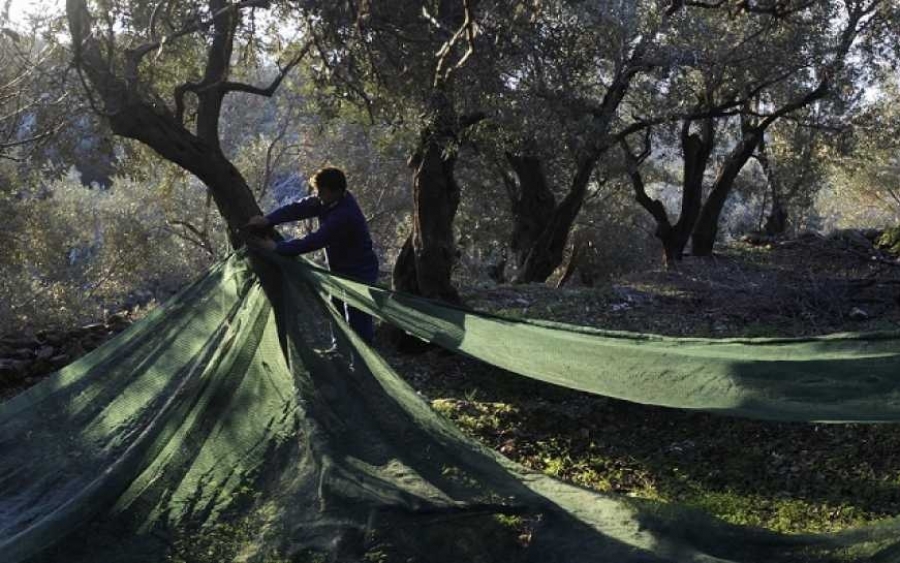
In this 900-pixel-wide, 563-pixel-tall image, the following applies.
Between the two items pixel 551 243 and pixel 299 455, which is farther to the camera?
pixel 551 243

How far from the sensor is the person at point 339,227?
518 centimetres

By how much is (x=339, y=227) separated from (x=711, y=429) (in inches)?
105

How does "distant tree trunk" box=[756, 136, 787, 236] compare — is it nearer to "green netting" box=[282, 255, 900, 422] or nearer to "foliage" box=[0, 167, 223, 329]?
"foliage" box=[0, 167, 223, 329]

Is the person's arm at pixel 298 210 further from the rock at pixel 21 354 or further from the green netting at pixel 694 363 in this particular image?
the rock at pixel 21 354

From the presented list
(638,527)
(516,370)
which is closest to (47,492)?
(516,370)

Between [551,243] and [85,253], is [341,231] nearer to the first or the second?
[551,243]

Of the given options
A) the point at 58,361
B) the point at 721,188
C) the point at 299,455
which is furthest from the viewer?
the point at 721,188

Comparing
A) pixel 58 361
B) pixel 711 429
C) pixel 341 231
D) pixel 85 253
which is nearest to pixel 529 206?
pixel 58 361

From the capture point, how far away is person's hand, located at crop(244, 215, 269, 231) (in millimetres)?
4844

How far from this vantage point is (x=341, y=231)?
5.26m

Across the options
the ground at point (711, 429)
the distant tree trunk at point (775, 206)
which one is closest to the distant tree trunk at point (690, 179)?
the distant tree trunk at point (775, 206)

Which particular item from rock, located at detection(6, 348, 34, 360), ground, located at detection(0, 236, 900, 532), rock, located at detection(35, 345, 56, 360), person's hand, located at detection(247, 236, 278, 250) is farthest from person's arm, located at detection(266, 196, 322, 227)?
rock, located at detection(6, 348, 34, 360)

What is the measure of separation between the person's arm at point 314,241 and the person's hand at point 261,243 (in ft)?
0.10

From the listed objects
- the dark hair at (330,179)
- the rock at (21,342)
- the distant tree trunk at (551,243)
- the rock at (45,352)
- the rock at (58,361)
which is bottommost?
the rock at (58,361)
